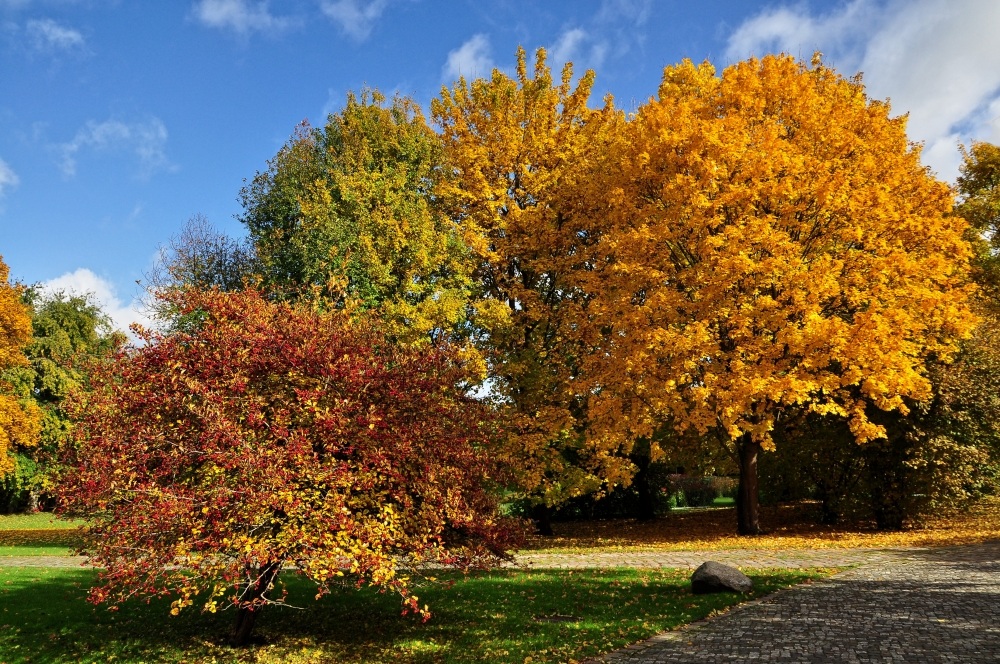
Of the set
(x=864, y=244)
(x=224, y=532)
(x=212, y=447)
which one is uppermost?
(x=864, y=244)

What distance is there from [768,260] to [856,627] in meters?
9.74

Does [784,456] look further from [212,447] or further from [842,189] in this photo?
[212,447]

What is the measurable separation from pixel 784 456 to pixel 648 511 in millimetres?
7236

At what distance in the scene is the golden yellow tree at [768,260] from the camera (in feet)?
53.8

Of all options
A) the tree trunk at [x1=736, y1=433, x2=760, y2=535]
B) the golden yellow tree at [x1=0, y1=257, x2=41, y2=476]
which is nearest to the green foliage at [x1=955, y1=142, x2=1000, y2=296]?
the tree trunk at [x1=736, y1=433, x2=760, y2=535]

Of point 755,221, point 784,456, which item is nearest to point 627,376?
point 755,221

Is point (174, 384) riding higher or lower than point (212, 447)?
higher

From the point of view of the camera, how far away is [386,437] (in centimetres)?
780

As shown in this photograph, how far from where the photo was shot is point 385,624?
10.1 metres

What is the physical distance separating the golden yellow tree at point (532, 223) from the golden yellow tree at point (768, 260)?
6.90ft

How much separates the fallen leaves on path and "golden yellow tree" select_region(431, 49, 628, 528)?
2.51 metres

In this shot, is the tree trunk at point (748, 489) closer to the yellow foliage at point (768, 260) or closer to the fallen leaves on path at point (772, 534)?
the fallen leaves on path at point (772, 534)

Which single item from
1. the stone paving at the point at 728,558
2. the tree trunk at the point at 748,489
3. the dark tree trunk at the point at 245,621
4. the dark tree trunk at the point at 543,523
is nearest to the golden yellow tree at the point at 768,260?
the tree trunk at the point at 748,489

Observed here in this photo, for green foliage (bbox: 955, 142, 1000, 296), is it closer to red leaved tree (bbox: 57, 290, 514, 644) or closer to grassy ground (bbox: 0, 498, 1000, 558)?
grassy ground (bbox: 0, 498, 1000, 558)
